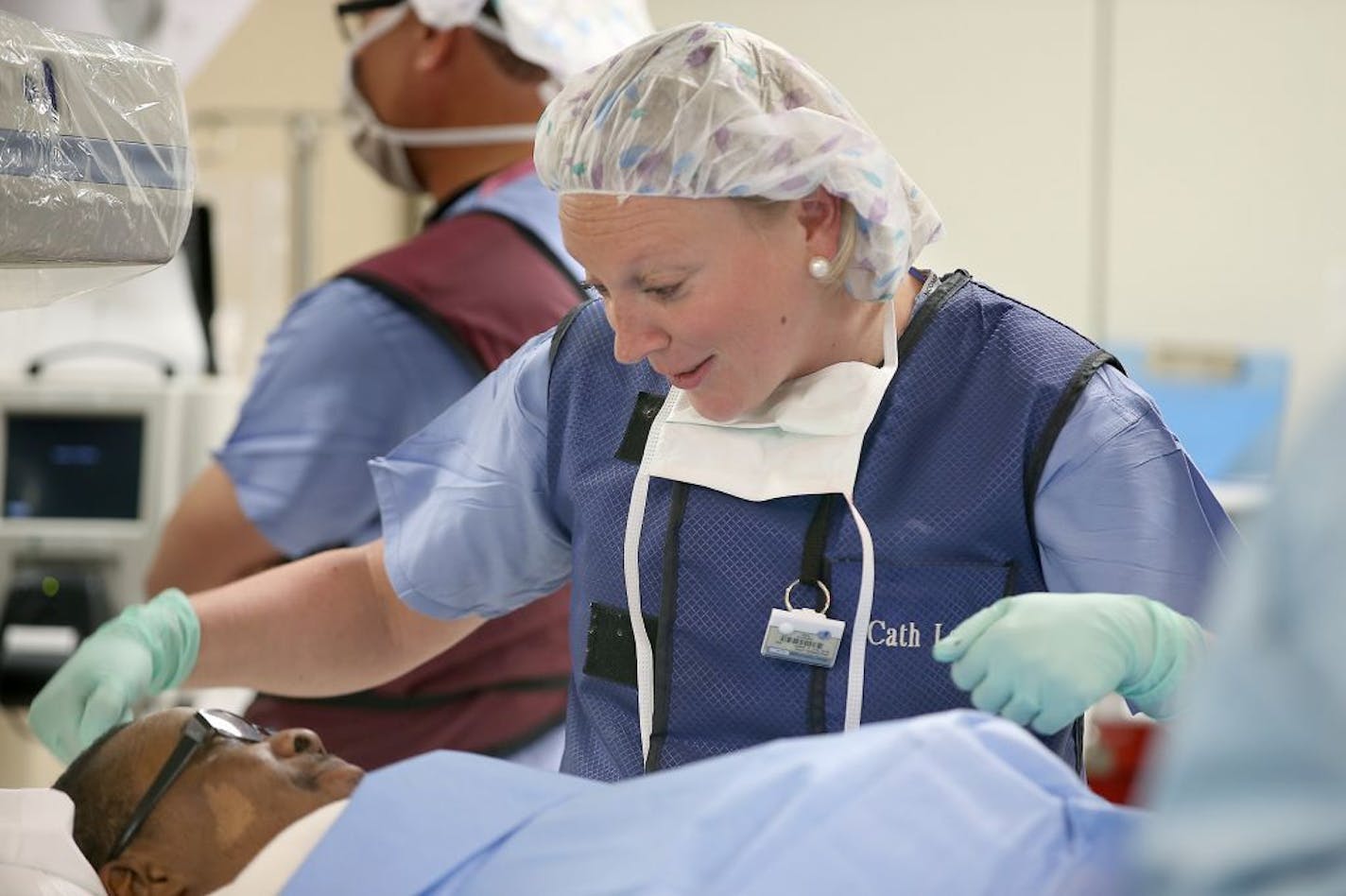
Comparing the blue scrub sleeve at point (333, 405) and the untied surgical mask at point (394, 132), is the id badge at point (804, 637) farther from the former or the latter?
the untied surgical mask at point (394, 132)

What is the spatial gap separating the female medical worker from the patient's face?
194mm

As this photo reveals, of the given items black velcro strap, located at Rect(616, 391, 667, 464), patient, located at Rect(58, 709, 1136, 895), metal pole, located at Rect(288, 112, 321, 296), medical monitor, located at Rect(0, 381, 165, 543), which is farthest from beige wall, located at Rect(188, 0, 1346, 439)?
patient, located at Rect(58, 709, 1136, 895)

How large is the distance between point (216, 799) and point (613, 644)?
0.35 meters

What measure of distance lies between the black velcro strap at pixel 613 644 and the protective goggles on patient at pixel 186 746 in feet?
0.92

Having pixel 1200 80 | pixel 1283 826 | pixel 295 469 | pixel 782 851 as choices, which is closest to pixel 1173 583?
pixel 782 851

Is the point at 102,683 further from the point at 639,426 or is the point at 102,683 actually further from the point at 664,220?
the point at 664,220

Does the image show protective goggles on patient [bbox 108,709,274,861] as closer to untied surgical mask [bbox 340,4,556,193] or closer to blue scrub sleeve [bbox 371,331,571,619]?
blue scrub sleeve [bbox 371,331,571,619]

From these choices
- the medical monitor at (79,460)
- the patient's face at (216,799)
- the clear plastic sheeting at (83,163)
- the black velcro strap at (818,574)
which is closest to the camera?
the clear plastic sheeting at (83,163)

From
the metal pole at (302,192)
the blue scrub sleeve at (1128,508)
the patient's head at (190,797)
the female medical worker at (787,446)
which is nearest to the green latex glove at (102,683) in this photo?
the female medical worker at (787,446)

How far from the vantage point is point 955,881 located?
86 centimetres

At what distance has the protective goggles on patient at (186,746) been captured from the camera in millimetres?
1223

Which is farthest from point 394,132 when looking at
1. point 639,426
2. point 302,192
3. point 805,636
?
point 302,192

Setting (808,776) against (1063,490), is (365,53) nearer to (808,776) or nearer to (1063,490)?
(1063,490)

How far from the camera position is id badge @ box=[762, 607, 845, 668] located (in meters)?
1.29
